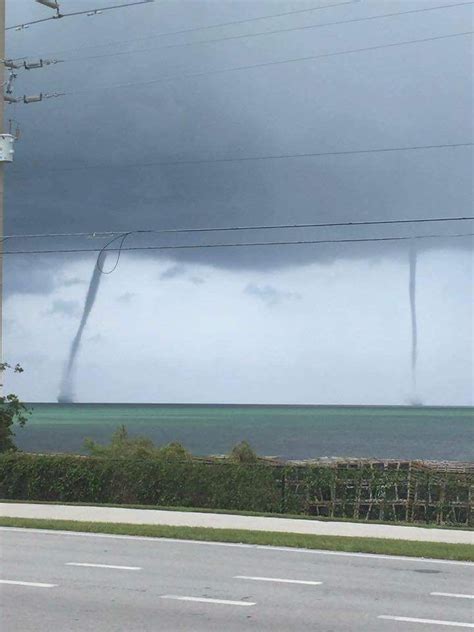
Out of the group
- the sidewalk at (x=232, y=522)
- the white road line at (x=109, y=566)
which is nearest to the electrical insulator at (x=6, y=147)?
the sidewalk at (x=232, y=522)

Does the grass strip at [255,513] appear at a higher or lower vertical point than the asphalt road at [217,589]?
higher

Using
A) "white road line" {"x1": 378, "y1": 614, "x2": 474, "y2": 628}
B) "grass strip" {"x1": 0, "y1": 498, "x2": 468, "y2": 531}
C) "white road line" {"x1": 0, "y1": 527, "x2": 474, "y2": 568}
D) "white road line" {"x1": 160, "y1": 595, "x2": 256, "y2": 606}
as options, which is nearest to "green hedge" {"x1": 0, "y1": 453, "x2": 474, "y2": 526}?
"grass strip" {"x1": 0, "y1": 498, "x2": 468, "y2": 531}

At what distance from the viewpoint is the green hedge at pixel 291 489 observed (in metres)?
24.9

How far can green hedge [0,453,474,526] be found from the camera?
24.9m

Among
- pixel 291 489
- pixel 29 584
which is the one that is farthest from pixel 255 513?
pixel 29 584

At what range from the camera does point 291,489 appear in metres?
25.7

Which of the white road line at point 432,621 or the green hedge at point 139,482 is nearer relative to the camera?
the white road line at point 432,621

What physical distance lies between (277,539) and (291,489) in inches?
260

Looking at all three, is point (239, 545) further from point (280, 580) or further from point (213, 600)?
point (213, 600)

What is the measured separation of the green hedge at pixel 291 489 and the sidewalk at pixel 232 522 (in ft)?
5.77

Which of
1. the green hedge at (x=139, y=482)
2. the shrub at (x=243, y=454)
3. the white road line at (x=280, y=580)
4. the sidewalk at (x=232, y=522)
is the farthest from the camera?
the shrub at (x=243, y=454)

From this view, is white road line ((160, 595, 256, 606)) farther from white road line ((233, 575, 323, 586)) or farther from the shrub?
the shrub

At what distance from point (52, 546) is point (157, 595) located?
19.2 ft

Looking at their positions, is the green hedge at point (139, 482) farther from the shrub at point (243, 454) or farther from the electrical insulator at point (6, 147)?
the shrub at point (243, 454)
